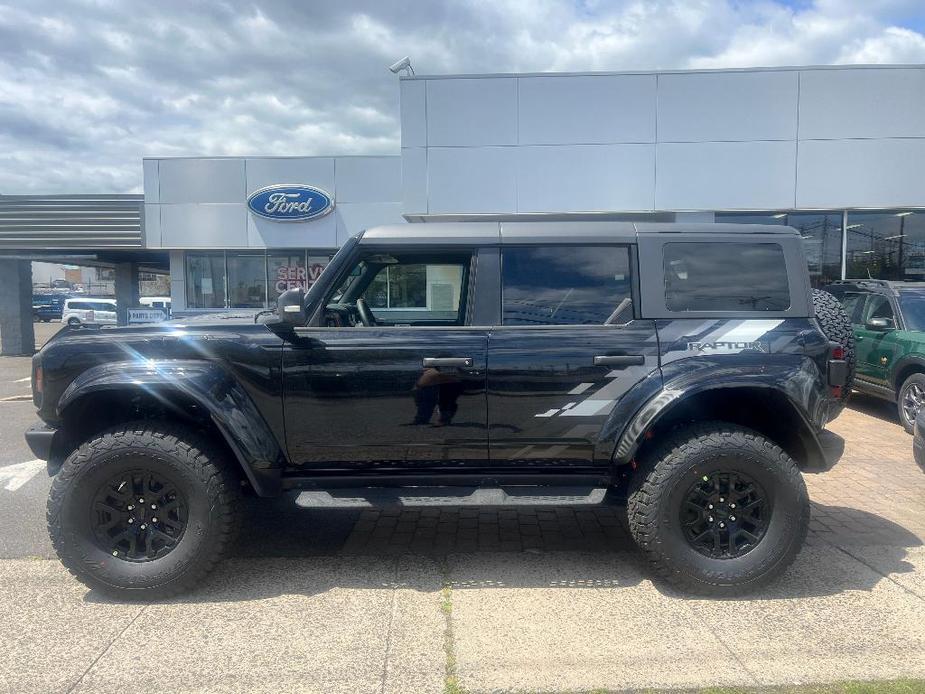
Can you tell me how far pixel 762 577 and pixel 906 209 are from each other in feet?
37.4

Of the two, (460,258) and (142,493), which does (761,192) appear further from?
(142,493)

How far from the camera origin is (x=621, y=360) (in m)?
3.43

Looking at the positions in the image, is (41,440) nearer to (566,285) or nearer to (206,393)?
(206,393)

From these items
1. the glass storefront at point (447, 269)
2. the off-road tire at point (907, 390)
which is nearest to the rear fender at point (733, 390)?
the glass storefront at point (447, 269)

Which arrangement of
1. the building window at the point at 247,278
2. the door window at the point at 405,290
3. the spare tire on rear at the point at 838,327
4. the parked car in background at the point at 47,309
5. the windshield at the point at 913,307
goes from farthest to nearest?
1. the parked car in background at the point at 47,309
2. the building window at the point at 247,278
3. the windshield at the point at 913,307
4. the spare tire on rear at the point at 838,327
5. the door window at the point at 405,290

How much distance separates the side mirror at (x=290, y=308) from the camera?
3229 millimetres

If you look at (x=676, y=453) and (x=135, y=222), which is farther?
(x=135, y=222)

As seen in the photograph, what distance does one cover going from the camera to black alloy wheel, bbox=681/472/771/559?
3459mm

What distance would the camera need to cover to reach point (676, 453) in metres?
3.43

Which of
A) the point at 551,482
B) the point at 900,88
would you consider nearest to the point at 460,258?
the point at 551,482

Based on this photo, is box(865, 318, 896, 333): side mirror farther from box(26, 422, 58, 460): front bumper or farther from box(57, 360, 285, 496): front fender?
box(26, 422, 58, 460): front bumper

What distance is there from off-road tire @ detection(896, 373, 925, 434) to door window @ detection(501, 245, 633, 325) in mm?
5666

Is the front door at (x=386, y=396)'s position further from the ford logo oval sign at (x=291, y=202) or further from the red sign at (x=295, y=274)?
the red sign at (x=295, y=274)

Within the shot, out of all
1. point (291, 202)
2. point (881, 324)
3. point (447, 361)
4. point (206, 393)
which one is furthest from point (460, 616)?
point (291, 202)
